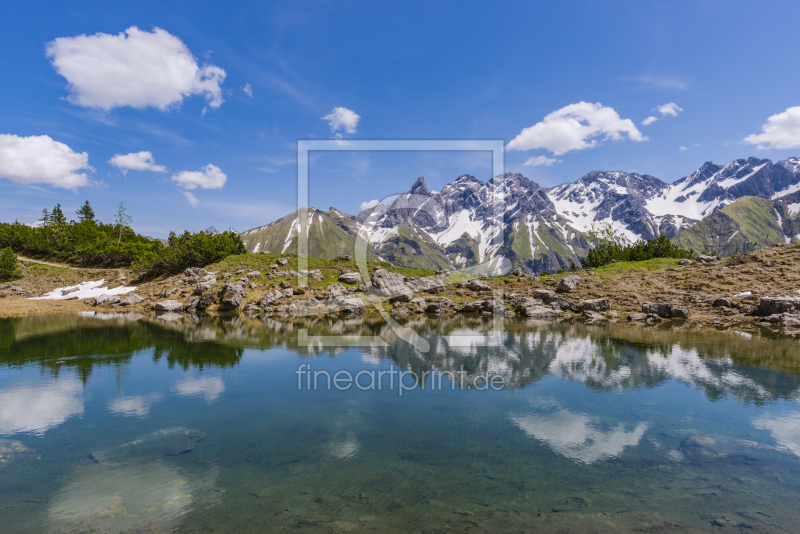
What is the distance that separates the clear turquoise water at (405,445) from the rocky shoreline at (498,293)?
27.1 meters

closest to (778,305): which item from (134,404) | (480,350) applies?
(480,350)

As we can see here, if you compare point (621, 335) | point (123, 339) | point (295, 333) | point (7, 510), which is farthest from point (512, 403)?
point (123, 339)

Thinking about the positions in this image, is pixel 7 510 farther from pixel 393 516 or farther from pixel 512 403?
pixel 512 403

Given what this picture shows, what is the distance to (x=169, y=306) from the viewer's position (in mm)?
75688

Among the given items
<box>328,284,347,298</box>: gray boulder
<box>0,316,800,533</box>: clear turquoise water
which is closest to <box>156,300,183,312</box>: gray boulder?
<box>328,284,347,298</box>: gray boulder

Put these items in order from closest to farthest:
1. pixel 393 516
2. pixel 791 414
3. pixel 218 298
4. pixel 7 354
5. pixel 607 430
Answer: pixel 393 516 → pixel 607 430 → pixel 791 414 → pixel 7 354 → pixel 218 298

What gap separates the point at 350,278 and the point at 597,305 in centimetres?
5322

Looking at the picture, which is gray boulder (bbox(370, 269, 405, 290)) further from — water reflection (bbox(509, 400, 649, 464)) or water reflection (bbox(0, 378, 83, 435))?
water reflection (bbox(509, 400, 649, 464))

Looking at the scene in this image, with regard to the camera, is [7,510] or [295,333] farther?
[295,333]

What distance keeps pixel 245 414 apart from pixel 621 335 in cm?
4470

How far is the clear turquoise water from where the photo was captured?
40.7 feet

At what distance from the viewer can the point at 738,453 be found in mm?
16781

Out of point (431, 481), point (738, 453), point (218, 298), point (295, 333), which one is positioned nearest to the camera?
point (431, 481)

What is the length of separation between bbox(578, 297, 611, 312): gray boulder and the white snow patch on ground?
10050 cm
